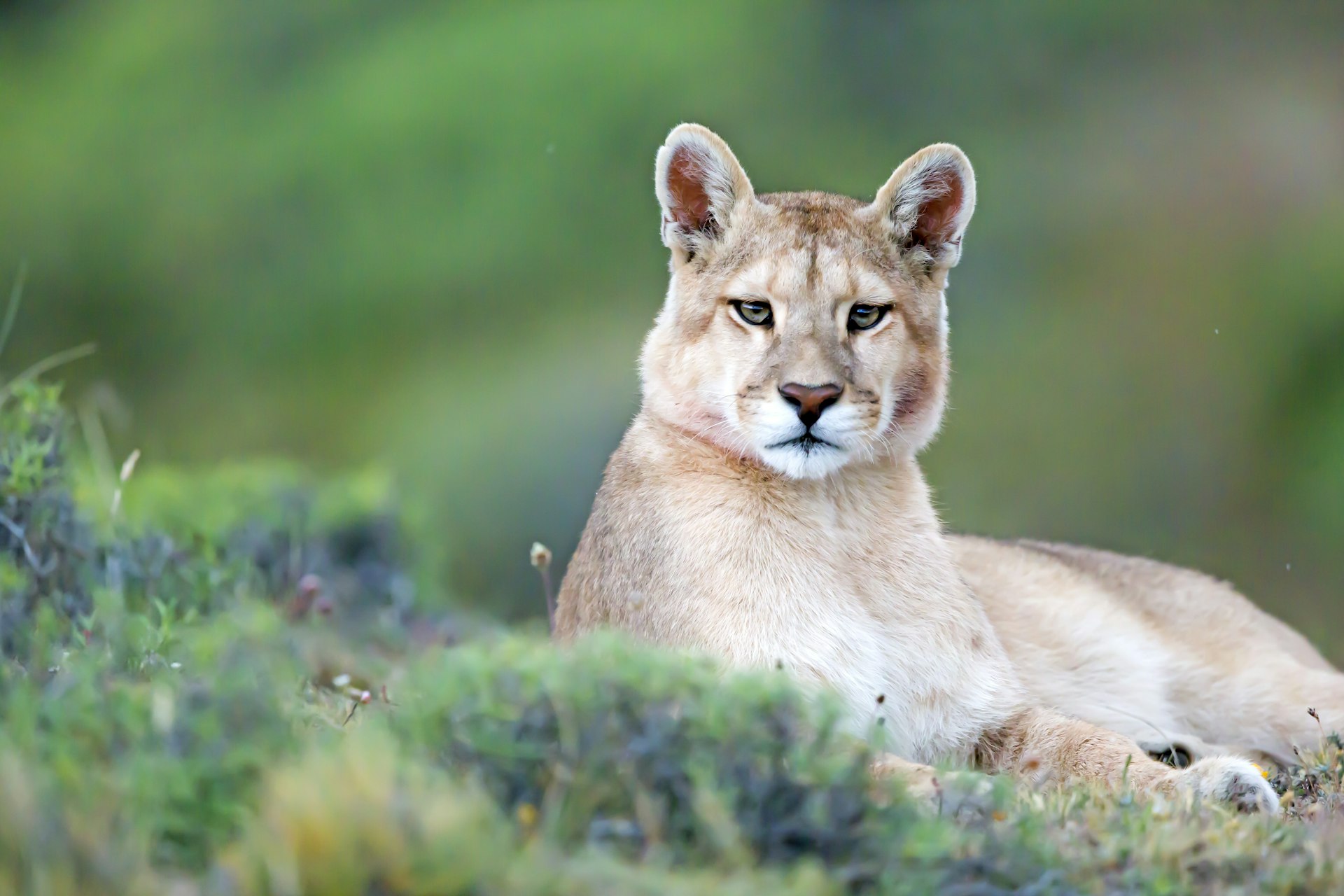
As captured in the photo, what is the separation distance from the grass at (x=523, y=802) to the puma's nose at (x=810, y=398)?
1313 millimetres

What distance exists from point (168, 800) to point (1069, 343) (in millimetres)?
11630

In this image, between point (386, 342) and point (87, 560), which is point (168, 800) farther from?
point (386, 342)

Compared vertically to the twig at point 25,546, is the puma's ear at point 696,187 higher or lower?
higher

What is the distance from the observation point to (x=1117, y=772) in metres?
4.87

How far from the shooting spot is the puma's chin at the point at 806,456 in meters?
5.07

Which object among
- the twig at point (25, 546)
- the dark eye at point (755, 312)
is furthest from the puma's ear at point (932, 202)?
the twig at point (25, 546)

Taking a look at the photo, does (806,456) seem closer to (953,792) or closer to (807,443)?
(807,443)

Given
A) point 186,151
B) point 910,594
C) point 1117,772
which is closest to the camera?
point 1117,772

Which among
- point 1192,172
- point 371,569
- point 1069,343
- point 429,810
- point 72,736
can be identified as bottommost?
point 371,569

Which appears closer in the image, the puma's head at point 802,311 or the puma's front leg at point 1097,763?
the puma's front leg at point 1097,763

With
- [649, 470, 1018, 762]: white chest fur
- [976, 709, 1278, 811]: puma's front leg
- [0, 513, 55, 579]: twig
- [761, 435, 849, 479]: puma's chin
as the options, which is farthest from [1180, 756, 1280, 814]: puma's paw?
[0, 513, 55, 579]: twig

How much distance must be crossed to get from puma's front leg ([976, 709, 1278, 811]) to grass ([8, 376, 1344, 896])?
0.74 ft

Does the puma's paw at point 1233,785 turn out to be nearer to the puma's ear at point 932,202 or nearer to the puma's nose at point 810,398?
the puma's nose at point 810,398

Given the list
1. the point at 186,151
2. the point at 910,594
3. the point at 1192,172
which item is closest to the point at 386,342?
the point at 186,151
